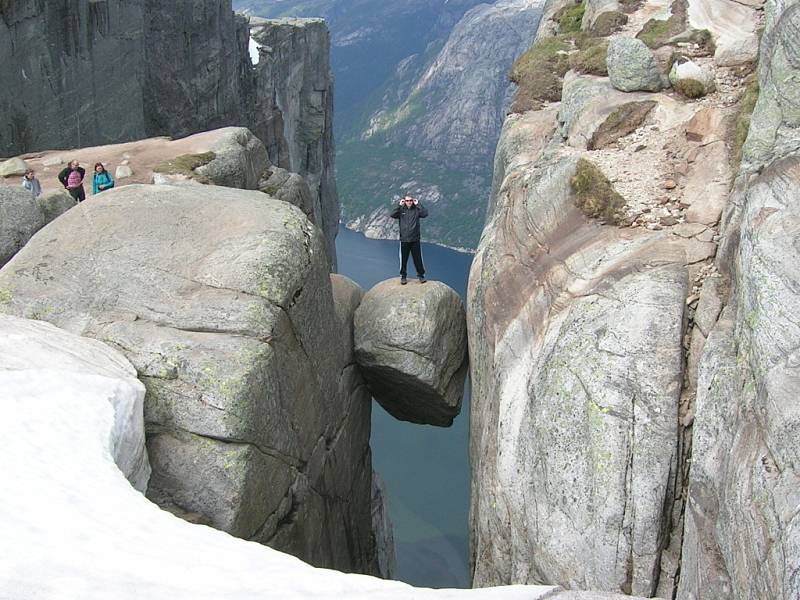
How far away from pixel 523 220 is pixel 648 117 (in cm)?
422

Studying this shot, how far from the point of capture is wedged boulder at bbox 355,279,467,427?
2152 cm

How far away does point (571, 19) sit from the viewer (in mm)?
32656

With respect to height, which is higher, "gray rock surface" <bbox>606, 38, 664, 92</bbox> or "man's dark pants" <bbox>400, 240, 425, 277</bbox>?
"gray rock surface" <bbox>606, 38, 664, 92</bbox>

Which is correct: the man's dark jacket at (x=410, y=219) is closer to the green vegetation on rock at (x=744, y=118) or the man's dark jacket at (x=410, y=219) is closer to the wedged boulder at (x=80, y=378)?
the green vegetation on rock at (x=744, y=118)

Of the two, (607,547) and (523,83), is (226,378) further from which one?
(523,83)

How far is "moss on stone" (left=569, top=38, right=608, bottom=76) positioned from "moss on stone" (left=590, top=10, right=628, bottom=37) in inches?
90.5

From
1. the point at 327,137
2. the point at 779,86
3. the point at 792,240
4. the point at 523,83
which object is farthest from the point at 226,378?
the point at 327,137

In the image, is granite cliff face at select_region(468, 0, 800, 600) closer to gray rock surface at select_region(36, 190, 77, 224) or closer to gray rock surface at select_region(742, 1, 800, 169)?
gray rock surface at select_region(742, 1, 800, 169)

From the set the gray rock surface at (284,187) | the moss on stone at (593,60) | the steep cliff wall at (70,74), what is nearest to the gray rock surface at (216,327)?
the moss on stone at (593,60)

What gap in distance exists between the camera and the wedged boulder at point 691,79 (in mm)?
19000

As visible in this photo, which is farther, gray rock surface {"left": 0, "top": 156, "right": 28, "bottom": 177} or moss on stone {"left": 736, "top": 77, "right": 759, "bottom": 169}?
gray rock surface {"left": 0, "top": 156, "right": 28, "bottom": 177}

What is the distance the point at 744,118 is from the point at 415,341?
32.6 feet

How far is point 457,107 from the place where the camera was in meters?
176

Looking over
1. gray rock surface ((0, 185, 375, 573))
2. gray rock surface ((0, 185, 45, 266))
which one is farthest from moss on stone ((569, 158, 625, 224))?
gray rock surface ((0, 185, 45, 266))
